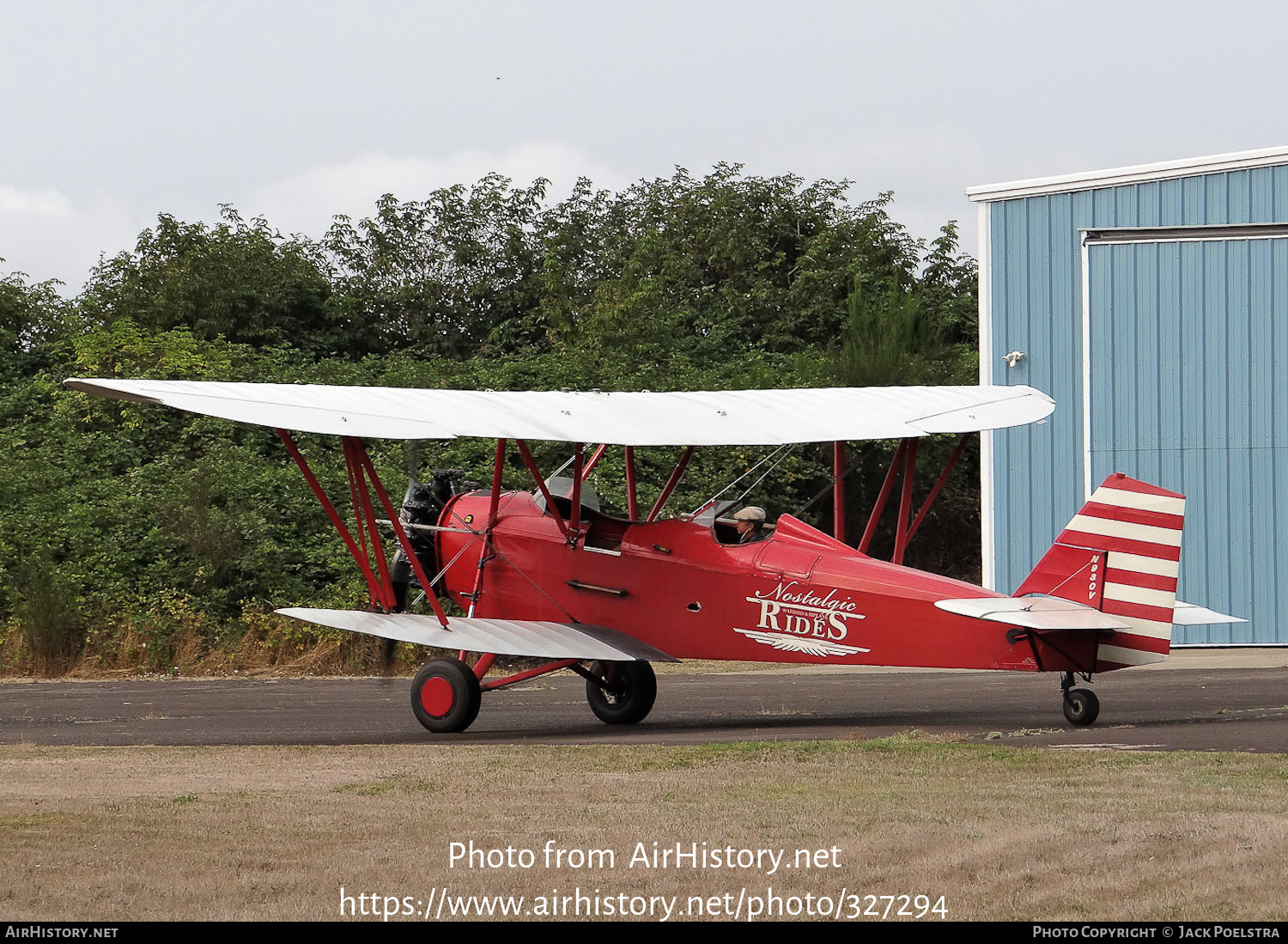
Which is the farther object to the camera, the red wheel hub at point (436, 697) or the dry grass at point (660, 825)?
the red wheel hub at point (436, 697)

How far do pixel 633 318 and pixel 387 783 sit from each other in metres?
21.9

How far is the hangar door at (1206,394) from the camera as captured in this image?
20672mm

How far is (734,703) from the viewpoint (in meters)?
15.0

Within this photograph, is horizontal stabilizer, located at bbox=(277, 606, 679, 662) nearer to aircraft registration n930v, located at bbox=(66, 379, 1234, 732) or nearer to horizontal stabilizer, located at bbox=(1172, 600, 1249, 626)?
aircraft registration n930v, located at bbox=(66, 379, 1234, 732)

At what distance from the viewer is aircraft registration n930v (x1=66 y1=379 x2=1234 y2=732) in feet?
37.3

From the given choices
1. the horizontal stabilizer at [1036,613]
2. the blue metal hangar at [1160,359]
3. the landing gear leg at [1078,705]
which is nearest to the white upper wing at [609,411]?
the horizontal stabilizer at [1036,613]

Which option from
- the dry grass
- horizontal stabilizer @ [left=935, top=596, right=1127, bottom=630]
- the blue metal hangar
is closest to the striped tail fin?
horizontal stabilizer @ [left=935, top=596, right=1127, bottom=630]

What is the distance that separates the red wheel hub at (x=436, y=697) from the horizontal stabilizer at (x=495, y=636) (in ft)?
1.57

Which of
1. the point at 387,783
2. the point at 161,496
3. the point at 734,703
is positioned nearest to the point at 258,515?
the point at 161,496

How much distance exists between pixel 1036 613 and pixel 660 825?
4.57 metres

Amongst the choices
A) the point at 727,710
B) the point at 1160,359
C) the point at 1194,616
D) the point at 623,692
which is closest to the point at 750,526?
the point at 623,692

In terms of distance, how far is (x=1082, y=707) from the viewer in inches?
453

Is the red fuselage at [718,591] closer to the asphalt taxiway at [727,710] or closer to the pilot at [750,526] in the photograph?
the pilot at [750,526]

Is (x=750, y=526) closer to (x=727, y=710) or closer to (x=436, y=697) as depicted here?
(x=727, y=710)
